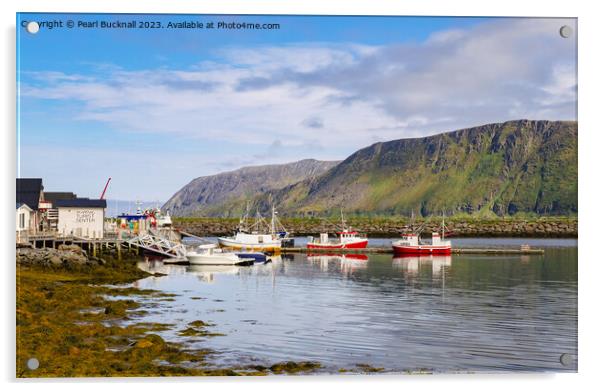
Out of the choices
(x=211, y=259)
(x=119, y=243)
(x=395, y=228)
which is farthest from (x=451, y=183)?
(x=119, y=243)

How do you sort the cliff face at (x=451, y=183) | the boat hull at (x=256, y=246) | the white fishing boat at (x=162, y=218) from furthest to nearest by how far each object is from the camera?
the cliff face at (x=451, y=183)
the boat hull at (x=256, y=246)
the white fishing boat at (x=162, y=218)

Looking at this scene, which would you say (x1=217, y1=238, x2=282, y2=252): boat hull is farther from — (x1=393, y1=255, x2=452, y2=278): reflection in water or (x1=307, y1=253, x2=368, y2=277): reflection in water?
(x1=393, y1=255, x2=452, y2=278): reflection in water

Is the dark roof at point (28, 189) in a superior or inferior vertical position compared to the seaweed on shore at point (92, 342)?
superior

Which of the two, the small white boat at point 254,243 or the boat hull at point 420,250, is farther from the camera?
the small white boat at point 254,243

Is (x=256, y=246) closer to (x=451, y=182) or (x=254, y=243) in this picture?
→ (x=254, y=243)

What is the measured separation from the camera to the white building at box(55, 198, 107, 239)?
22.3 metres

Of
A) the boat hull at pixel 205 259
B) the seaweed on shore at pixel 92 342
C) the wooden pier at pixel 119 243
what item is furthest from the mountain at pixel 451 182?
the seaweed on shore at pixel 92 342

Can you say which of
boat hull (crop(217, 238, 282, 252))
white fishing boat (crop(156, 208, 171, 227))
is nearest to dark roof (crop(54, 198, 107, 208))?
white fishing boat (crop(156, 208, 171, 227))

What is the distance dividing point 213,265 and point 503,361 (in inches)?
1169

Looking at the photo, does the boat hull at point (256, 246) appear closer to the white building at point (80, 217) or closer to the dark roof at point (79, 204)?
the white building at point (80, 217)

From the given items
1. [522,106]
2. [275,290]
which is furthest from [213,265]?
[522,106]

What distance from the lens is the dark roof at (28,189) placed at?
13477 millimetres

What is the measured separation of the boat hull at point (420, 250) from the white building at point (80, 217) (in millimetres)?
31249

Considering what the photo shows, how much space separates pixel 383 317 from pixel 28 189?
10.8m
